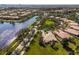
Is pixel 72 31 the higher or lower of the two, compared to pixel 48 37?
higher

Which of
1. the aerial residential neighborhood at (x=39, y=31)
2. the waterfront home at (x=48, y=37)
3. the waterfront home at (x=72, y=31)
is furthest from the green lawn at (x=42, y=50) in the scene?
A: the waterfront home at (x=72, y=31)

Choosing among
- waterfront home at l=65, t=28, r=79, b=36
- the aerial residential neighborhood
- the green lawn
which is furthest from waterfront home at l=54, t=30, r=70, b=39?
the green lawn

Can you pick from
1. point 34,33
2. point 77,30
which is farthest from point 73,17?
point 34,33

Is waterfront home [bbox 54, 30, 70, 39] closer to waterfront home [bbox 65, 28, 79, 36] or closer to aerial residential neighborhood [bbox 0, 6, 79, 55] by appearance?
aerial residential neighborhood [bbox 0, 6, 79, 55]

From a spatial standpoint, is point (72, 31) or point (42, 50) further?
point (72, 31)

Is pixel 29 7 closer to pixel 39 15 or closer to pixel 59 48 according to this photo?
pixel 39 15

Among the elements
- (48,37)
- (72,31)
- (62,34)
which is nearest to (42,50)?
(48,37)

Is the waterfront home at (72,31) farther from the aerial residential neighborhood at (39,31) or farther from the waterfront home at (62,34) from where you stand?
the waterfront home at (62,34)

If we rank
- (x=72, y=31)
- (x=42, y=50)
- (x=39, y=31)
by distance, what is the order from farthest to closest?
(x=39, y=31) < (x=72, y=31) < (x=42, y=50)

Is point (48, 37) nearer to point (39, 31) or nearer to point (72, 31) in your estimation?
point (39, 31)
